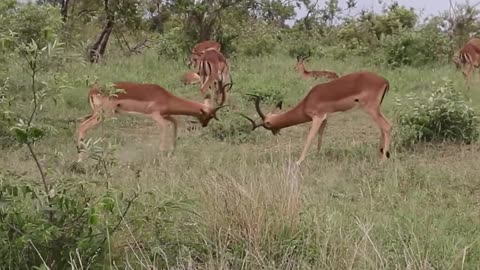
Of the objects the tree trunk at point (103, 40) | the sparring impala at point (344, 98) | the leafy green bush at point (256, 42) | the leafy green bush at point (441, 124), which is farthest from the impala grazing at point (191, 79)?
the leafy green bush at point (441, 124)

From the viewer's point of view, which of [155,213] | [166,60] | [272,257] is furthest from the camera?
[166,60]

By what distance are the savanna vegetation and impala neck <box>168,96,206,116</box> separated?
1.03 feet

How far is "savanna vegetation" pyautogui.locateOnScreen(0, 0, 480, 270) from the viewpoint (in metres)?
→ 3.30

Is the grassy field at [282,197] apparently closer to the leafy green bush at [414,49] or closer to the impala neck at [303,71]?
the impala neck at [303,71]

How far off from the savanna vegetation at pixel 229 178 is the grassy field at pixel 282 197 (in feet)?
0.04

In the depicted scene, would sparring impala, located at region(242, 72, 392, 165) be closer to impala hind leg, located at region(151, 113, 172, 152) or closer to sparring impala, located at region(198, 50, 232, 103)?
impala hind leg, located at region(151, 113, 172, 152)

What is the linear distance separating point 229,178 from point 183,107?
12.3 ft

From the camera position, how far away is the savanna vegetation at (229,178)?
10.8 feet

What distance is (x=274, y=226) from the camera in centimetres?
365

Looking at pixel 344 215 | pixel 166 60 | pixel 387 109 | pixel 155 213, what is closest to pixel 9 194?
pixel 155 213

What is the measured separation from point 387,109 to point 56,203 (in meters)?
6.60

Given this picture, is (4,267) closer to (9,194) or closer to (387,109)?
(9,194)

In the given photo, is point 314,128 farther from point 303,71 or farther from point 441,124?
point 303,71

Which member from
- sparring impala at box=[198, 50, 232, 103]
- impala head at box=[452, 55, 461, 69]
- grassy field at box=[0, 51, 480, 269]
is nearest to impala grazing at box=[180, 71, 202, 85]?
sparring impala at box=[198, 50, 232, 103]
